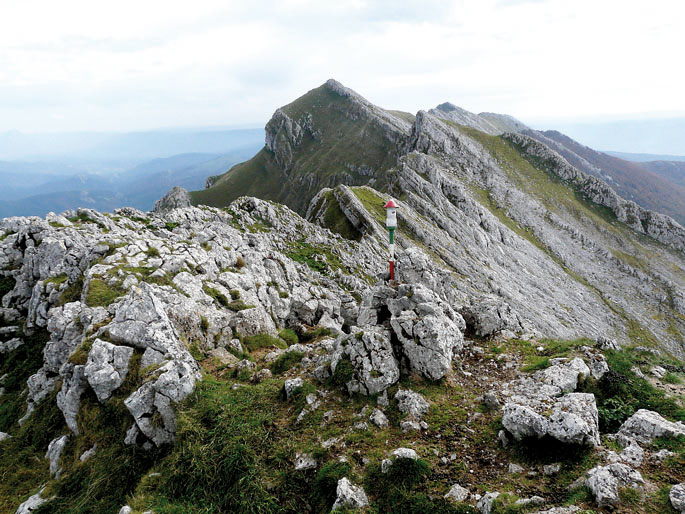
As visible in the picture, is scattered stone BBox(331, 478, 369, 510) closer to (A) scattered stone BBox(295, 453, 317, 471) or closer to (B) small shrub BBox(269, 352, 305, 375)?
(A) scattered stone BBox(295, 453, 317, 471)

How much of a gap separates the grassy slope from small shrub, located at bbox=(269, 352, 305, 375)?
11870 cm

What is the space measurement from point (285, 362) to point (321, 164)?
533ft

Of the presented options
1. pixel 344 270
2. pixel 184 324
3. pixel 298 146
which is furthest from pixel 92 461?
pixel 298 146

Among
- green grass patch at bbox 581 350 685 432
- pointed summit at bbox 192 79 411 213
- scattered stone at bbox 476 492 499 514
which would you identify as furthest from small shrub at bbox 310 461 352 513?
pointed summit at bbox 192 79 411 213

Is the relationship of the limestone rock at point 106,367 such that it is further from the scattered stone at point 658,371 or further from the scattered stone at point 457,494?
the scattered stone at point 658,371

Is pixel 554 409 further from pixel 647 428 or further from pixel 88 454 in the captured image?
pixel 88 454

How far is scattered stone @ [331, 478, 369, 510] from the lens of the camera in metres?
8.09

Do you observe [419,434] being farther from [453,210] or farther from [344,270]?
[453,210]

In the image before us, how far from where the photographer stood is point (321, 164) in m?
168

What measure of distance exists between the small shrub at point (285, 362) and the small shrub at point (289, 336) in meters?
4.42

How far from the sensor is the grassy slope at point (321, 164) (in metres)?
154

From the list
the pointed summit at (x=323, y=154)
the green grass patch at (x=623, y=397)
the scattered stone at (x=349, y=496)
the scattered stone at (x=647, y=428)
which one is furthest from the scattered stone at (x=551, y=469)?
the pointed summit at (x=323, y=154)

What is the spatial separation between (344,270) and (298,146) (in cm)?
16768

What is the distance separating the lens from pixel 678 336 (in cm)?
6550
